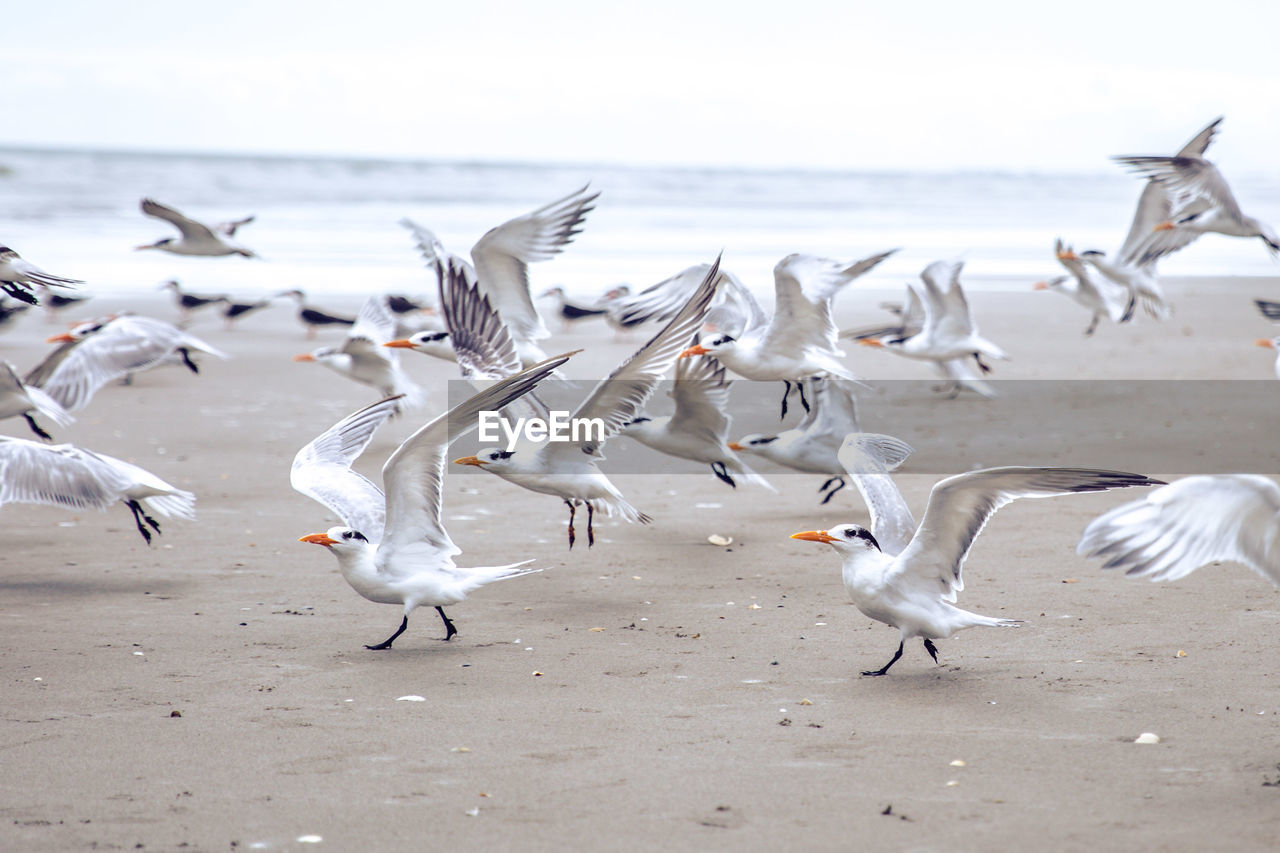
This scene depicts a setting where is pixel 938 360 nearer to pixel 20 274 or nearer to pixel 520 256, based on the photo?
pixel 520 256

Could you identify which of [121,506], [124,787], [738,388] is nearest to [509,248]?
[121,506]

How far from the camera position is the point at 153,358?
30.9 feet

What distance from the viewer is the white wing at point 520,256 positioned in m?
8.49

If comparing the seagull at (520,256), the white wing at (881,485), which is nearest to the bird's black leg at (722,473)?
the seagull at (520,256)

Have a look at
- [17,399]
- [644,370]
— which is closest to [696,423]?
[644,370]

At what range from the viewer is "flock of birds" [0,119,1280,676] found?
14.2 feet

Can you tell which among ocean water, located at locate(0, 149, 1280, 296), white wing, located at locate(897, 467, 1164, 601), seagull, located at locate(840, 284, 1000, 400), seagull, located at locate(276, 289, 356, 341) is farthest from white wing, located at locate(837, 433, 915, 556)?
seagull, located at locate(276, 289, 356, 341)

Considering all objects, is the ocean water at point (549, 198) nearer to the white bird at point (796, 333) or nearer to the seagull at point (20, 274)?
the white bird at point (796, 333)

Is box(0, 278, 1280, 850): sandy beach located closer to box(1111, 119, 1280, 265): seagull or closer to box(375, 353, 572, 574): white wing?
box(375, 353, 572, 574): white wing

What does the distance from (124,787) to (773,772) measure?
1.83 m

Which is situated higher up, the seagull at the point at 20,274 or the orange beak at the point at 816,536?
the seagull at the point at 20,274

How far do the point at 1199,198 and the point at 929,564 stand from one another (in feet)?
23.1

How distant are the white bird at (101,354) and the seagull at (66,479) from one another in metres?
2.78

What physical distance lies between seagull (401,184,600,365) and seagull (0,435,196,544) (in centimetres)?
284
